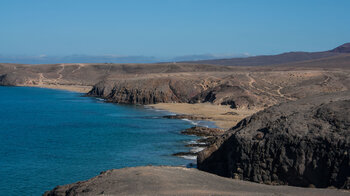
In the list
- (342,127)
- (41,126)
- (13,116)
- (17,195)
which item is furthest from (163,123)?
(342,127)

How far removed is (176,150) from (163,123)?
50.1ft

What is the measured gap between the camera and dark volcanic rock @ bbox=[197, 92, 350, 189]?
66.5 feet

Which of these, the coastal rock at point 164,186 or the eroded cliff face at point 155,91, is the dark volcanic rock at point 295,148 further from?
the eroded cliff face at point 155,91

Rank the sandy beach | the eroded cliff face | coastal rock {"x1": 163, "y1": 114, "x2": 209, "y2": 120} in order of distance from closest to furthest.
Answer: coastal rock {"x1": 163, "y1": 114, "x2": 209, "y2": 120} → the eroded cliff face → the sandy beach

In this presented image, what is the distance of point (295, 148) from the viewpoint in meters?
21.4

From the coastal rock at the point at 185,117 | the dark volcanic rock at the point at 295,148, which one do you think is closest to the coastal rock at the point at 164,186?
the dark volcanic rock at the point at 295,148

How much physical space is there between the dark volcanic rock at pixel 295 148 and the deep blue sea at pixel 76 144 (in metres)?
6.78

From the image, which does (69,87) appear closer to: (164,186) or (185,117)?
(185,117)

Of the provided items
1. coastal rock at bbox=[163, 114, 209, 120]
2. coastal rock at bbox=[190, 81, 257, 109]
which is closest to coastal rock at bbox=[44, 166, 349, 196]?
coastal rock at bbox=[163, 114, 209, 120]

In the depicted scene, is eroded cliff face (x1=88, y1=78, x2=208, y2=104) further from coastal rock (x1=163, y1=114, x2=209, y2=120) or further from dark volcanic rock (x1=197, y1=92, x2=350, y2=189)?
dark volcanic rock (x1=197, y1=92, x2=350, y2=189)

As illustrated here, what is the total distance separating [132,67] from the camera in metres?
139

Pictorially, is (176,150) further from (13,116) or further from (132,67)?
(132,67)

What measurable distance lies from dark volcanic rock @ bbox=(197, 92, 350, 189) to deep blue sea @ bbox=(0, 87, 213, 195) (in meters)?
6.78

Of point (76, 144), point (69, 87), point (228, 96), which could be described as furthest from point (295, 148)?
point (69, 87)
